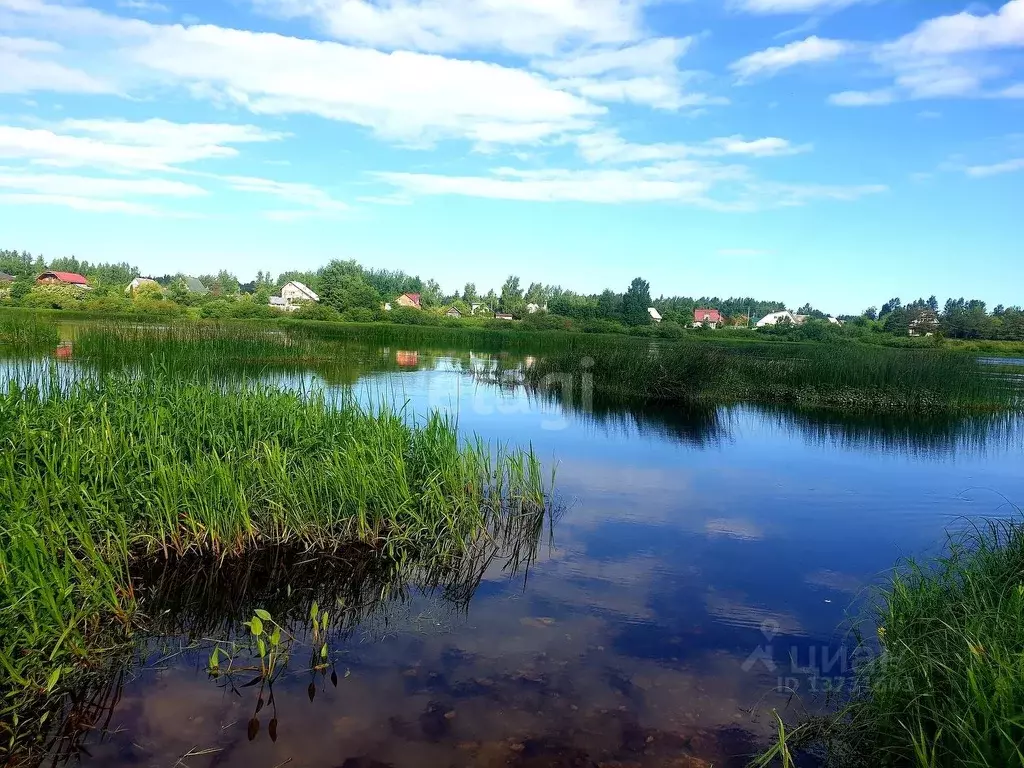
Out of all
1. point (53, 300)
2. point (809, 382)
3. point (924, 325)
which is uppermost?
point (924, 325)

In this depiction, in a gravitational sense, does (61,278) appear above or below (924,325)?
above

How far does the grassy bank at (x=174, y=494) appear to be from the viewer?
3.95 meters

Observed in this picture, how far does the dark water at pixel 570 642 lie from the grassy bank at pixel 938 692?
35 centimetres

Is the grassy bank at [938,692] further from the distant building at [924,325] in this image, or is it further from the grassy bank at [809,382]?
the distant building at [924,325]

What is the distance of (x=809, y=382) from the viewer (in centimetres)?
1875

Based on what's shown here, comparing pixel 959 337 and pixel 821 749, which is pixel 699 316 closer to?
pixel 959 337

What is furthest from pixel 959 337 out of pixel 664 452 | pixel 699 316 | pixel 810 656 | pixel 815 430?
pixel 810 656

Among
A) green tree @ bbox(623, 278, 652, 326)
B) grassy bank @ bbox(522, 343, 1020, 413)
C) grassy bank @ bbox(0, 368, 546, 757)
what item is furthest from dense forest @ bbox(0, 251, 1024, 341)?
grassy bank @ bbox(0, 368, 546, 757)

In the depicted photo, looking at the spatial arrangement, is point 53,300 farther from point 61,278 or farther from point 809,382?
point 809,382

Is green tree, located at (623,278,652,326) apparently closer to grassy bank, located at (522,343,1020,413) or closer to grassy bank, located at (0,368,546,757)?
grassy bank, located at (522,343,1020,413)

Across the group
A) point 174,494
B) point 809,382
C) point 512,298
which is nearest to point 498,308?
point 512,298

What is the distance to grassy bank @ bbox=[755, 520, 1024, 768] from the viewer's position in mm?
2807

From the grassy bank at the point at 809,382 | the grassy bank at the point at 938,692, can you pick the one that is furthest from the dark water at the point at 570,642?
the grassy bank at the point at 809,382

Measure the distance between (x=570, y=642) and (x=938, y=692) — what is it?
7.59 feet
